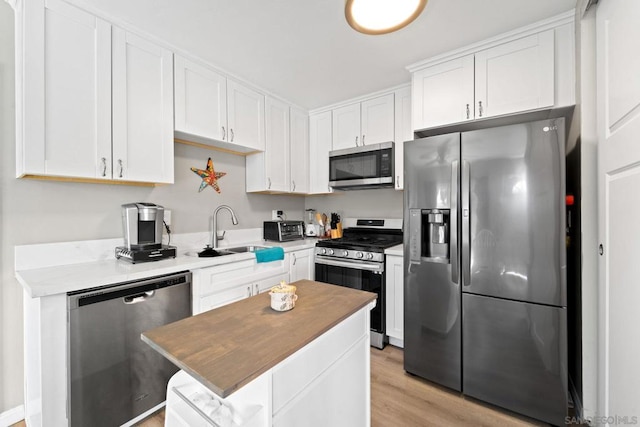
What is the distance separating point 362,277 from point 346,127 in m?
1.73

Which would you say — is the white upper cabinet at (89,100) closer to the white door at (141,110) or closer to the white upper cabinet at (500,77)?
the white door at (141,110)

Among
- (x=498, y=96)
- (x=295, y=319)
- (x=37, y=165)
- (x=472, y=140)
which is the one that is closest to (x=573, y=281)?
(x=472, y=140)

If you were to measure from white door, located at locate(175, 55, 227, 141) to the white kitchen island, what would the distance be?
1.68 m

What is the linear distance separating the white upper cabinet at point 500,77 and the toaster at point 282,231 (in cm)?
168

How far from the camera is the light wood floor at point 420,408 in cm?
163

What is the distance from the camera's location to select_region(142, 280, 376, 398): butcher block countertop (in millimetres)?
704

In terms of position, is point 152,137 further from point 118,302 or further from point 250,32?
point 118,302

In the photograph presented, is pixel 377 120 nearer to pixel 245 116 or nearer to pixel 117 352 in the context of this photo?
pixel 245 116

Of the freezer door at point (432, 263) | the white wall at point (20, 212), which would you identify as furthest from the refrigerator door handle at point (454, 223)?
the white wall at point (20, 212)

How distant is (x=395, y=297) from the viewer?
96.0 inches

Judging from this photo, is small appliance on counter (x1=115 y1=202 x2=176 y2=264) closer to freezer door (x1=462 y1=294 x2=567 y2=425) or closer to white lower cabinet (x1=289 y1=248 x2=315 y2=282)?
white lower cabinet (x1=289 y1=248 x2=315 y2=282)

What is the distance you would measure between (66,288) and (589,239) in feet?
9.36

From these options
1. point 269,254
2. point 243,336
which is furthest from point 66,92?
point 243,336

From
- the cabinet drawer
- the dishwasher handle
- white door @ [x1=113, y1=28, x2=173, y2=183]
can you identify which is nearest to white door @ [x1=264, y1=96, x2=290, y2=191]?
white door @ [x1=113, y1=28, x2=173, y2=183]
